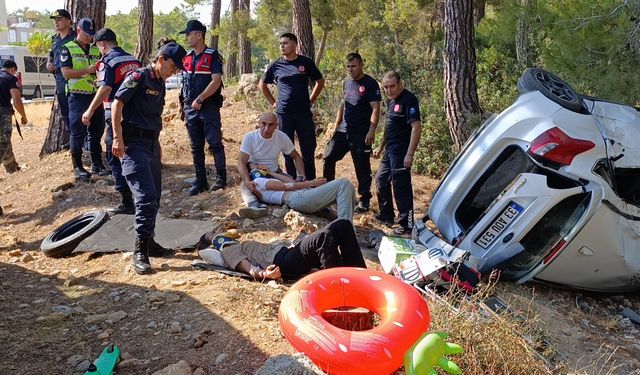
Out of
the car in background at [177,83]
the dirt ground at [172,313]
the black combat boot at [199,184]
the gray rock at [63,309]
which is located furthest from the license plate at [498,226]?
the black combat boot at [199,184]

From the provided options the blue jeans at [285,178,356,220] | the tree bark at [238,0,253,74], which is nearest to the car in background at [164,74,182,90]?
the blue jeans at [285,178,356,220]

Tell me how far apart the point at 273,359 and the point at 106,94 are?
3810 millimetres

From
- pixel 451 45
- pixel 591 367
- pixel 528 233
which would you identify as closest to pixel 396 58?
pixel 451 45

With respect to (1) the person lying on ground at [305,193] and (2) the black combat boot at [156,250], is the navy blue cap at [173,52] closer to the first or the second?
(2) the black combat boot at [156,250]

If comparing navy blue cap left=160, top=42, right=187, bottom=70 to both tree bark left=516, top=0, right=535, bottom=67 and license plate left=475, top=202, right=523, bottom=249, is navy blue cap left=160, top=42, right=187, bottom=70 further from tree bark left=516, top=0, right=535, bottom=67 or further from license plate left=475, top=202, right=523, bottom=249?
tree bark left=516, top=0, right=535, bottom=67

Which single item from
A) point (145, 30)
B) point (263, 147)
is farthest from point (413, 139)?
point (145, 30)

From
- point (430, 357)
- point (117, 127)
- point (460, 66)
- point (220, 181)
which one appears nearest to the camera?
point (430, 357)

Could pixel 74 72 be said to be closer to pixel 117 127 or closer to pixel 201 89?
pixel 201 89

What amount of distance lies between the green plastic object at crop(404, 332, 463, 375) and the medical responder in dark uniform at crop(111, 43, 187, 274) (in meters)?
2.76

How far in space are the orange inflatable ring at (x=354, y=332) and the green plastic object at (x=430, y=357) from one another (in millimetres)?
163

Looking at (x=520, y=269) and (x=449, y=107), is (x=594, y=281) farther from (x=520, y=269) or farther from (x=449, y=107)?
(x=449, y=107)

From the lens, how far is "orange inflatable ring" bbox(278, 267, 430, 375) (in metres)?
3.11

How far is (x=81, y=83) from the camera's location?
Answer: 25.6 feet

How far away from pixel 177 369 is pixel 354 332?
0.99m
